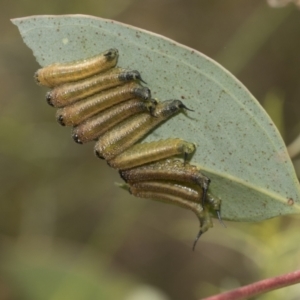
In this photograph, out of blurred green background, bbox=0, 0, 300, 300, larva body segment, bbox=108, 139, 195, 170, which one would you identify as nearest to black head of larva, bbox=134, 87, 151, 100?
larva body segment, bbox=108, 139, 195, 170

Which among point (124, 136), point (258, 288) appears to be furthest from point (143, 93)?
point (258, 288)

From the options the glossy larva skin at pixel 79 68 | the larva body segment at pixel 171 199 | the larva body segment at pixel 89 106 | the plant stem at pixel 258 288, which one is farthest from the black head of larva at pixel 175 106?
the plant stem at pixel 258 288

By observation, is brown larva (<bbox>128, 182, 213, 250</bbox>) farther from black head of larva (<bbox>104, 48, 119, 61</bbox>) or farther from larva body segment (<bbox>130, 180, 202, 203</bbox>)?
black head of larva (<bbox>104, 48, 119, 61</bbox>)

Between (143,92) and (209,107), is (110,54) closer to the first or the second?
(143,92)

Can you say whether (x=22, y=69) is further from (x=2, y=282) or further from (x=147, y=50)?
(x=147, y=50)

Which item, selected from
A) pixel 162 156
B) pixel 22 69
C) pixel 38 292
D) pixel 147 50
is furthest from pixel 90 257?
pixel 147 50

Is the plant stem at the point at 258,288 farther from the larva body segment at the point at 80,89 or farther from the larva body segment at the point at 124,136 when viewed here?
the larva body segment at the point at 80,89
